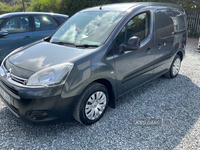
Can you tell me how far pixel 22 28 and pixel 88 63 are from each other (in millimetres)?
3600

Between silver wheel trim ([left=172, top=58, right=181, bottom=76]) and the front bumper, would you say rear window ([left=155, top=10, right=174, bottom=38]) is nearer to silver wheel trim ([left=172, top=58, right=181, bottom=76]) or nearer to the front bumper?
silver wheel trim ([left=172, top=58, right=181, bottom=76])

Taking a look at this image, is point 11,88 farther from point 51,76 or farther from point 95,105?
point 95,105

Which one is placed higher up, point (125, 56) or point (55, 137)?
point (125, 56)

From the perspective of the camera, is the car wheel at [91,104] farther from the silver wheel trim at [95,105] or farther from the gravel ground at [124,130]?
the gravel ground at [124,130]

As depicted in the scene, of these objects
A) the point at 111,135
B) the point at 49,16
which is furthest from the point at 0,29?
the point at 111,135

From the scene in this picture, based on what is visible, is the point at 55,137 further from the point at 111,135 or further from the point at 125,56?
the point at 125,56

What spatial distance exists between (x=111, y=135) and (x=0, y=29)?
4.23 m

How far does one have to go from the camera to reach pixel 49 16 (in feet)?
18.9

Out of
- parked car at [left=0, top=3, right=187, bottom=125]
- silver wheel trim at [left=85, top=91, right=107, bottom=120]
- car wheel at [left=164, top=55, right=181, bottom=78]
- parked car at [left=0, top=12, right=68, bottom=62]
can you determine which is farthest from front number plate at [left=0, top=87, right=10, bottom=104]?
car wheel at [left=164, top=55, right=181, bottom=78]

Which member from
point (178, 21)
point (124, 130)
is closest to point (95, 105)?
point (124, 130)

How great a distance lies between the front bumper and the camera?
228 cm

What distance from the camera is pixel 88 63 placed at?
8.48 feet

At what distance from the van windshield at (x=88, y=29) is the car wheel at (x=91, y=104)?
0.74m

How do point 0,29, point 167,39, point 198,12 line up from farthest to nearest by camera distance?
point 198,12
point 0,29
point 167,39
